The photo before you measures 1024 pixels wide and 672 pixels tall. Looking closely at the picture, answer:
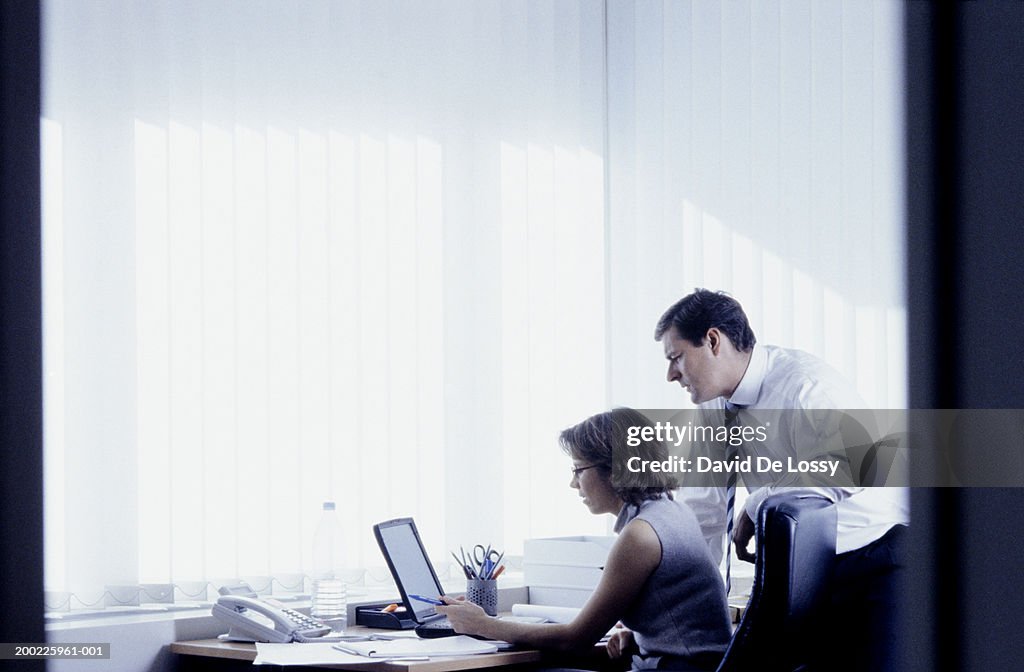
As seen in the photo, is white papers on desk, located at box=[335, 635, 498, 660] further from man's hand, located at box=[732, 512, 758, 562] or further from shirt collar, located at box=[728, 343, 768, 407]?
shirt collar, located at box=[728, 343, 768, 407]

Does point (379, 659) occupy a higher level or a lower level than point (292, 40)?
lower

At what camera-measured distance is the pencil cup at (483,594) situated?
7.27 feet

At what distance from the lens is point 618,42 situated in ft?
9.52

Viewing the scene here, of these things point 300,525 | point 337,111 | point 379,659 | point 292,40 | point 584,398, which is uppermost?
point 292,40

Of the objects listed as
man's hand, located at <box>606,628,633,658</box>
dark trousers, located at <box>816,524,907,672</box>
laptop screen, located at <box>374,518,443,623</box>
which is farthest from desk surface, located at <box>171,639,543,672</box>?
dark trousers, located at <box>816,524,907,672</box>

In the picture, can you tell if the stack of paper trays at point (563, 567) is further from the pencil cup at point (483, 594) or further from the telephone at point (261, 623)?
the telephone at point (261, 623)

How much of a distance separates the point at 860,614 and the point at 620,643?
66cm

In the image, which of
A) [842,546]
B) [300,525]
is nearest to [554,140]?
[300,525]

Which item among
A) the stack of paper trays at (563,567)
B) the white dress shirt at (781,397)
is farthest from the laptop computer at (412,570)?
the white dress shirt at (781,397)

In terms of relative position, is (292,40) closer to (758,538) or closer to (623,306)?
(623,306)

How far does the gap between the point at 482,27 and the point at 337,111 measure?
521 millimetres

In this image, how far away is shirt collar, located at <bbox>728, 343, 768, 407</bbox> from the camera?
214 cm

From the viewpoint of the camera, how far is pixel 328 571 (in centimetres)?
224

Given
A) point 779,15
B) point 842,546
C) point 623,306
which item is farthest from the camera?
point 623,306
